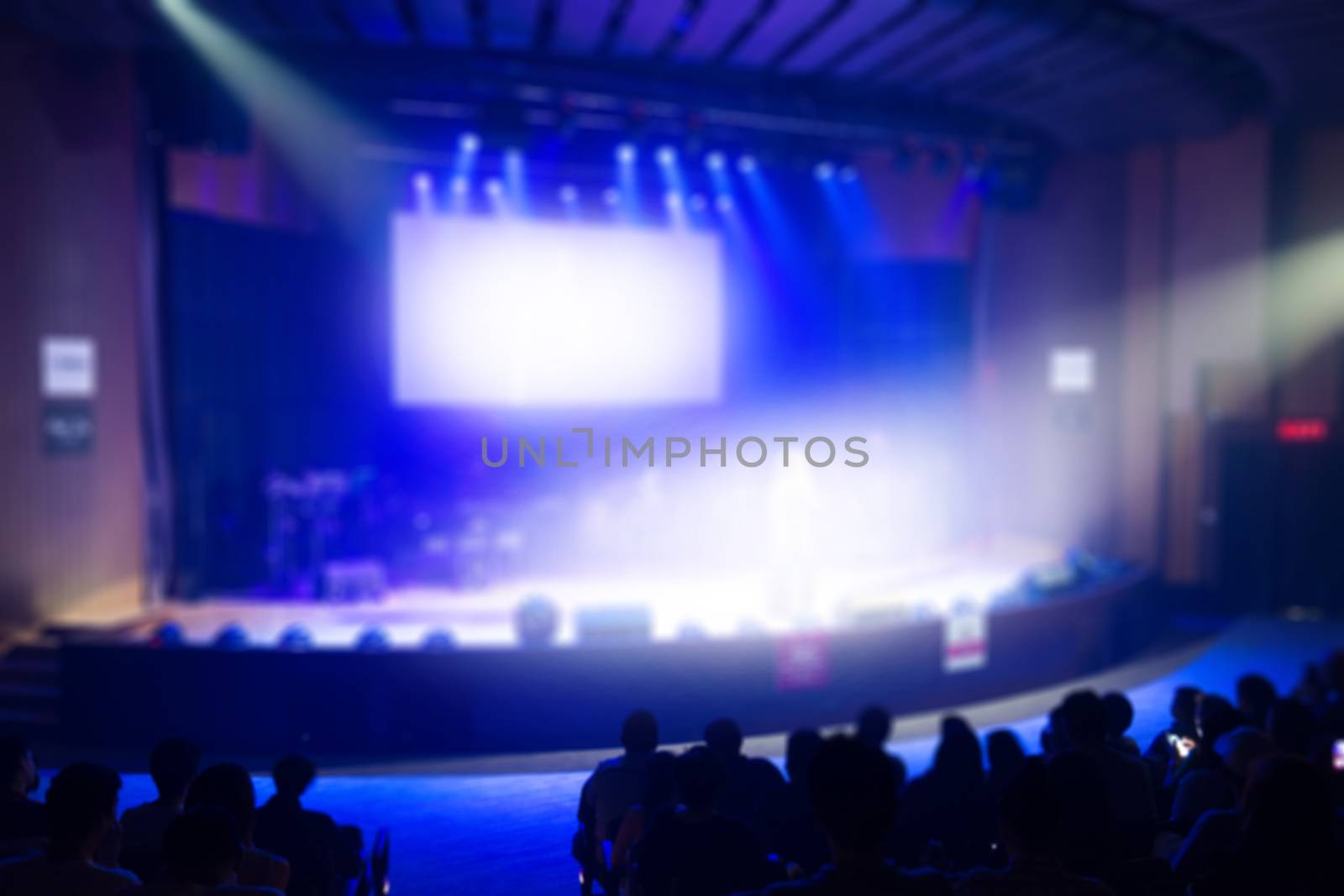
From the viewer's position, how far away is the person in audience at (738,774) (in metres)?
3.45

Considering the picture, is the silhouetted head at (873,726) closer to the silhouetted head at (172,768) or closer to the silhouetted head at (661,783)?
the silhouetted head at (661,783)

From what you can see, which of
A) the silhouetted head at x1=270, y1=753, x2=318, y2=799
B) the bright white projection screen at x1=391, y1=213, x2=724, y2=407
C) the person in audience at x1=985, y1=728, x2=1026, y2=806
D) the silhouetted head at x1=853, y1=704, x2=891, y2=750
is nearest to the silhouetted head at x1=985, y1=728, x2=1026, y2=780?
the person in audience at x1=985, y1=728, x2=1026, y2=806

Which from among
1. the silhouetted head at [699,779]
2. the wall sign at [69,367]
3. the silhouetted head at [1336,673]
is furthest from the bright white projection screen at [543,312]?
the silhouetted head at [699,779]

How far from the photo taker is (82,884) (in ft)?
8.04

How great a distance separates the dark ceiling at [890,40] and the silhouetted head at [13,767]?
626 cm

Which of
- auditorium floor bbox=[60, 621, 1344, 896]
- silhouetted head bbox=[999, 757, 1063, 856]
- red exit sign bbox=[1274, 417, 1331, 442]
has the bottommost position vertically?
auditorium floor bbox=[60, 621, 1344, 896]

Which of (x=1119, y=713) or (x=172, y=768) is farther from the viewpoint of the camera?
(x=1119, y=713)

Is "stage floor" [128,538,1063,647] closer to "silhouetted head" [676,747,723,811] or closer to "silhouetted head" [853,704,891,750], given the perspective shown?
"silhouetted head" [853,704,891,750]

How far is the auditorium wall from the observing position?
8.55 m

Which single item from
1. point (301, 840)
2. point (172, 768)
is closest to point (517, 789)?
point (301, 840)

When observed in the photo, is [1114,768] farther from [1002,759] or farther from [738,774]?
[738,774]

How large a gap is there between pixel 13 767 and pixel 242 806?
962 millimetres

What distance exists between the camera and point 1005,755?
371cm

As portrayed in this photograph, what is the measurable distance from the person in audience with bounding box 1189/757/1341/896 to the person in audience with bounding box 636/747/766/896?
1.07 metres
